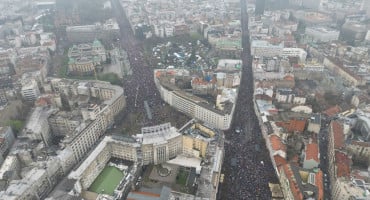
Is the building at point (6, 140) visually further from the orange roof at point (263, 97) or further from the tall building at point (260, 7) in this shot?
the tall building at point (260, 7)

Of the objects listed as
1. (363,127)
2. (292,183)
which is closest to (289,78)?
(363,127)

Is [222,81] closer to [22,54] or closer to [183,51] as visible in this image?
[183,51]

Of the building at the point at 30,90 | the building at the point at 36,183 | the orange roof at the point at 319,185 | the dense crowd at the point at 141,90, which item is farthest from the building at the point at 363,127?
the building at the point at 30,90

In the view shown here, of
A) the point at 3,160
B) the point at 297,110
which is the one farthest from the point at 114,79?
the point at 297,110

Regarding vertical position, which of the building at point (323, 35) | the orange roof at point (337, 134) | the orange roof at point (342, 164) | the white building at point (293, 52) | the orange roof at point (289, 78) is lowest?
the orange roof at point (342, 164)

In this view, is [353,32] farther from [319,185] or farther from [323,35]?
[319,185]
